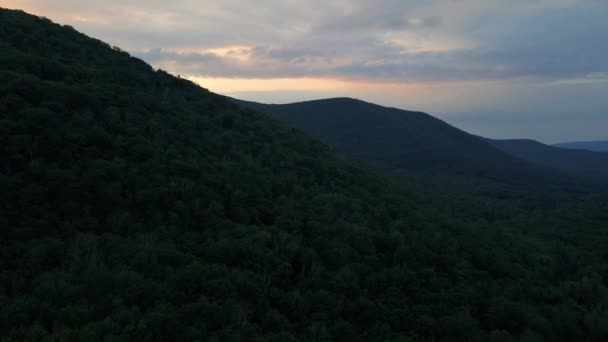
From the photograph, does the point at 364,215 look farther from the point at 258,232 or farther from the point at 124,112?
the point at 124,112

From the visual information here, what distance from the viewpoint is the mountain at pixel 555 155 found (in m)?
152

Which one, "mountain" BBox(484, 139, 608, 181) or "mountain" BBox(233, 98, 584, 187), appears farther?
"mountain" BBox(484, 139, 608, 181)

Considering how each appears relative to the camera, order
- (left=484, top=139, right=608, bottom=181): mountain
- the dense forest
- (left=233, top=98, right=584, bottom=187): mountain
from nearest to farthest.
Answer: the dense forest
(left=233, top=98, right=584, bottom=187): mountain
(left=484, top=139, right=608, bottom=181): mountain

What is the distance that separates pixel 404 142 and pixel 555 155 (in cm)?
9478

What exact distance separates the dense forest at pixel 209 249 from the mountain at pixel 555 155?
14003cm

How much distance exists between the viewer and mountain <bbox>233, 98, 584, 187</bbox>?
9412 centimetres

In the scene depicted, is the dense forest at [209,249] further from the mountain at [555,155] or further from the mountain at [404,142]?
the mountain at [555,155]

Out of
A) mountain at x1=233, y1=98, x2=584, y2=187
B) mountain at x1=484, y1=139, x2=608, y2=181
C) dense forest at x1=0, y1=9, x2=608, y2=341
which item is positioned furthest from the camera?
mountain at x1=484, y1=139, x2=608, y2=181

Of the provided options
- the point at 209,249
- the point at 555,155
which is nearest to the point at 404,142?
the point at 555,155

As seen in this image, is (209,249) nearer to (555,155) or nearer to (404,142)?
(404,142)

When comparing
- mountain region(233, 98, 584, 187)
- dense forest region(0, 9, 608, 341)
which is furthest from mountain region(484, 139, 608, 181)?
dense forest region(0, 9, 608, 341)

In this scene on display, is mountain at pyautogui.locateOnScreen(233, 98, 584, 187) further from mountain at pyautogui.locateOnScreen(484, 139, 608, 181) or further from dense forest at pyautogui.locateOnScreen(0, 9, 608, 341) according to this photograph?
dense forest at pyautogui.locateOnScreen(0, 9, 608, 341)

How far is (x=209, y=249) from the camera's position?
18594 millimetres

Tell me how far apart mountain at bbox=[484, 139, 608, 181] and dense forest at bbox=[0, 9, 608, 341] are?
140 metres
